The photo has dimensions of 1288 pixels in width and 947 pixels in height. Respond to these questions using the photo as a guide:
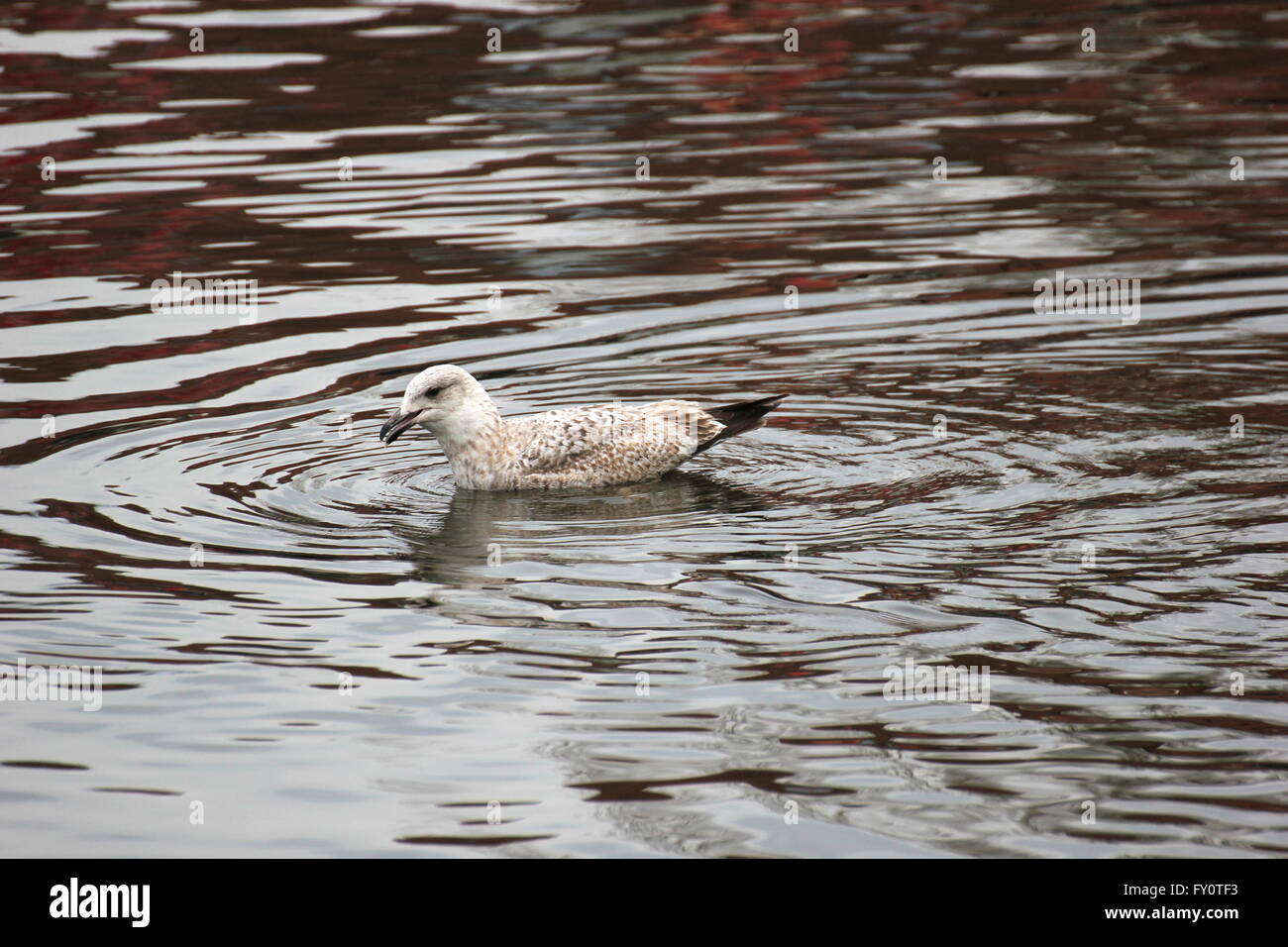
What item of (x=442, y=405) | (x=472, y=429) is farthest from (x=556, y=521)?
(x=442, y=405)

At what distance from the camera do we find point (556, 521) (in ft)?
34.1

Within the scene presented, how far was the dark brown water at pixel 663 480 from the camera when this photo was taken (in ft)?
23.4

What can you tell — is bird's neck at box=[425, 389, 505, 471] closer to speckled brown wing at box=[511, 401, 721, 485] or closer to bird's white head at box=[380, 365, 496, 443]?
bird's white head at box=[380, 365, 496, 443]

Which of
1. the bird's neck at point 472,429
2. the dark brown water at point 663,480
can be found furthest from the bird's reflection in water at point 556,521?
the bird's neck at point 472,429

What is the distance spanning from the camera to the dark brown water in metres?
7.14

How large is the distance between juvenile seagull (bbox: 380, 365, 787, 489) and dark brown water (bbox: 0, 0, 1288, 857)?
0.63 feet

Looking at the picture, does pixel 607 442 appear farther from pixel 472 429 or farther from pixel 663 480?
pixel 472 429

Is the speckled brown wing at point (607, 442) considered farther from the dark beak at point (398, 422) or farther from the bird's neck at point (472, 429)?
the dark beak at point (398, 422)

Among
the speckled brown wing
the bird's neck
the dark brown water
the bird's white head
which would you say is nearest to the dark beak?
the bird's white head

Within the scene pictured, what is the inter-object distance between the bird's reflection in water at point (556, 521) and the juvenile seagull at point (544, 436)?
112 millimetres

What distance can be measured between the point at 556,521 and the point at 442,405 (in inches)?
44.0

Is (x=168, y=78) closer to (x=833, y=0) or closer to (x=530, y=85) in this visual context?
(x=530, y=85)
